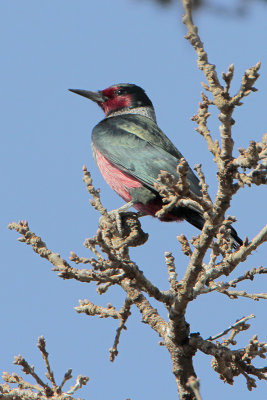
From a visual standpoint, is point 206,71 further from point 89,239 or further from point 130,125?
point 130,125

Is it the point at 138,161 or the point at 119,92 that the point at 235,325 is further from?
the point at 119,92

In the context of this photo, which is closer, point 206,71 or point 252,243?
point 206,71

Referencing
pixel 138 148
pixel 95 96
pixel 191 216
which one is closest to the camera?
pixel 191 216

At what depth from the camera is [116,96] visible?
814cm

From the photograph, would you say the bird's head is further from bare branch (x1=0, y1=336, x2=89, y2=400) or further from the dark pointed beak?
bare branch (x1=0, y1=336, x2=89, y2=400)

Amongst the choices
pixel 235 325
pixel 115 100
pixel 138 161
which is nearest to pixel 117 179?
pixel 138 161

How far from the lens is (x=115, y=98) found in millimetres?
8133

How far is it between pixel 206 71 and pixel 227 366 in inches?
69.7

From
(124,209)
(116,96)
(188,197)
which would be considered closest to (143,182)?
(124,209)

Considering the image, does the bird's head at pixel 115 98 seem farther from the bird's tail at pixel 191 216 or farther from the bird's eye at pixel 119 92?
the bird's tail at pixel 191 216

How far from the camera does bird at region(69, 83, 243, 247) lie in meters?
6.07

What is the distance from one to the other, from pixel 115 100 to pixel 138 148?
1688mm

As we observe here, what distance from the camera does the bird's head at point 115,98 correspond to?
320 inches

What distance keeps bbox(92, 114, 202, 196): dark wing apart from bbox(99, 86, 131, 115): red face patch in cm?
62
